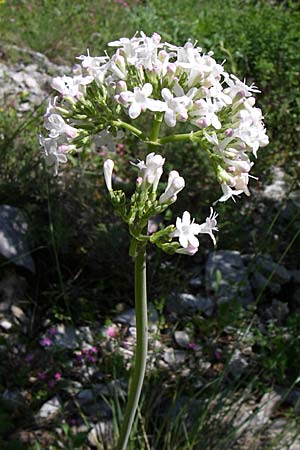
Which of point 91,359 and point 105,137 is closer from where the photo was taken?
point 105,137

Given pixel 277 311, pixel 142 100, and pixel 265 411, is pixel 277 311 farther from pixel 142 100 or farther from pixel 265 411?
pixel 142 100

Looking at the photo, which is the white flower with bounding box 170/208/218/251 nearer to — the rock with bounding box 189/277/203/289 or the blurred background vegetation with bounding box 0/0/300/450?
the blurred background vegetation with bounding box 0/0/300/450

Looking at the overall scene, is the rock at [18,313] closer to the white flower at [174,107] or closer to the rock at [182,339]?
the rock at [182,339]

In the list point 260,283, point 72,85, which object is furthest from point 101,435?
point 72,85

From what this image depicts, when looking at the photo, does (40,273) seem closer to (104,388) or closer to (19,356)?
(19,356)

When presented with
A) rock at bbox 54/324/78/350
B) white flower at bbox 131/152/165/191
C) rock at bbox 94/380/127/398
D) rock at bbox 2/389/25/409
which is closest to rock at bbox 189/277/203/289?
rock at bbox 54/324/78/350

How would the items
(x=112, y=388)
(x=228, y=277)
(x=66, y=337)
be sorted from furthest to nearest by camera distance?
(x=228, y=277), (x=66, y=337), (x=112, y=388)
